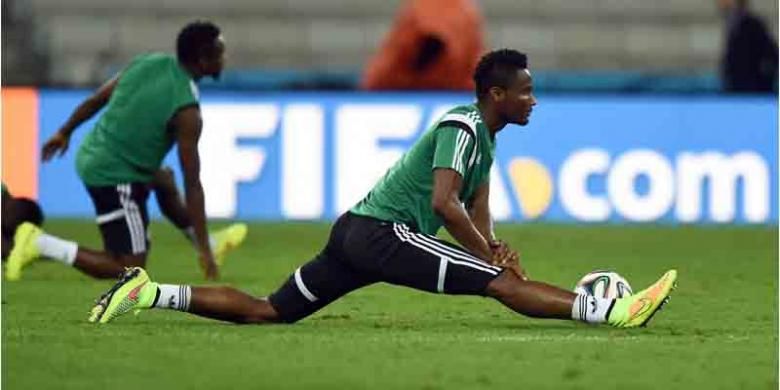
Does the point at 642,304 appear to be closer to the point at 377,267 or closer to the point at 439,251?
the point at 439,251

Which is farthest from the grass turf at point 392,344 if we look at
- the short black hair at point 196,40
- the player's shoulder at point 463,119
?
the short black hair at point 196,40

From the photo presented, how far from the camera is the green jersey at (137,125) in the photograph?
13.1 m

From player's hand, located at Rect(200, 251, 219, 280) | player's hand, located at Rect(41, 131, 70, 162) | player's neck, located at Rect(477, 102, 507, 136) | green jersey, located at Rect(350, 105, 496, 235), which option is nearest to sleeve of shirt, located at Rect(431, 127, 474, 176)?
green jersey, located at Rect(350, 105, 496, 235)

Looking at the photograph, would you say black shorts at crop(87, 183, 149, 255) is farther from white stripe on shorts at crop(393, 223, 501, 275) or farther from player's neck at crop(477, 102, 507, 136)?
player's neck at crop(477, 102, 507, 136)

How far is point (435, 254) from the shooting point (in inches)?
388

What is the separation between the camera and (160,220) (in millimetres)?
19797

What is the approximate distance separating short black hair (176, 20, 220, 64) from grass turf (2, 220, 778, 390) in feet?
4.74

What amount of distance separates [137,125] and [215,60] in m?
0.63

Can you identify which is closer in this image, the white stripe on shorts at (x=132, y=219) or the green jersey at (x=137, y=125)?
the green jersey at (x=137, y=125)

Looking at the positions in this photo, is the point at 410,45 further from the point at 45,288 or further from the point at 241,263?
the point at 45,288

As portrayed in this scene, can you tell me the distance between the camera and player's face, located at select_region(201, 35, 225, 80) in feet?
42.7

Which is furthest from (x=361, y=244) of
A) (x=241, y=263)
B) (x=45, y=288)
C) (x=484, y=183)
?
(x=241, y=263)

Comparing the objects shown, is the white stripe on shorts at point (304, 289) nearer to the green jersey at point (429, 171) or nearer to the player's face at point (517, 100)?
the green jersey at point (429, 171)

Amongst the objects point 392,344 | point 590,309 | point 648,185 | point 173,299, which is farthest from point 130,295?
point 648,185
